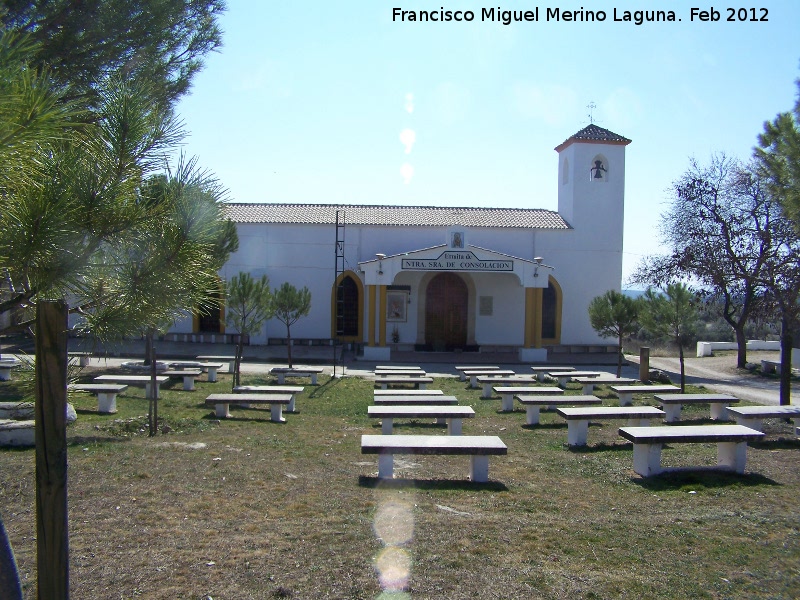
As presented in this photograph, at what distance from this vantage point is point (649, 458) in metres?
7.24

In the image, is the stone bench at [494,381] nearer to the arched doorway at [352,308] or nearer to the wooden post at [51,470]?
the arched doorway at [352,308]

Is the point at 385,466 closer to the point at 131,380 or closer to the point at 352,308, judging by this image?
the point at 131,380

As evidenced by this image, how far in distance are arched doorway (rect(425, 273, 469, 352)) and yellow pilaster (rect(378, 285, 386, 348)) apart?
3.05m

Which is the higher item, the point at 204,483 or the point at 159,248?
the point at 159,248

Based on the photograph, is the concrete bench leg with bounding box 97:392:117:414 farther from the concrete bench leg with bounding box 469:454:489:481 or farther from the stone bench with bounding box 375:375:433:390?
the concrete bench leg with bounding box 469:454:489:481

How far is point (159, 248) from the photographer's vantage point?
304 cm

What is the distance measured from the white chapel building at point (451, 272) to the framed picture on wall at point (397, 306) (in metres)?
0.04

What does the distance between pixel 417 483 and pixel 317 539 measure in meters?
2.25

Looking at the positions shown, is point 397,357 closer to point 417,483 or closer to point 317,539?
point 417,483

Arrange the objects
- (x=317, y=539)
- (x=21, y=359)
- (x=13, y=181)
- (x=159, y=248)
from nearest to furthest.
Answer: (x=13, y=181) → (x=159, y=248) → (x=21, y=359) → (x=317, y=539)

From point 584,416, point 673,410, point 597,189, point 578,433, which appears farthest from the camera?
point 597,189

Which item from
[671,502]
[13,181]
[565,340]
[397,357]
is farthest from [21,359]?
[565,340]

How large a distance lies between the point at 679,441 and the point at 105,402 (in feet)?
27.8

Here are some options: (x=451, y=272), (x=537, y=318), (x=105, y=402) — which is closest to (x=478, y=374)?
(x=537, y=318)
